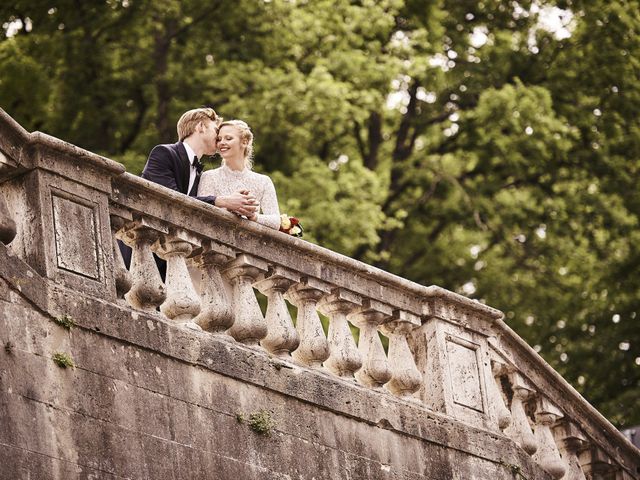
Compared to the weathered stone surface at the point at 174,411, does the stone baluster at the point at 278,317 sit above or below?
above

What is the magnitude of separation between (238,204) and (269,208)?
834mm

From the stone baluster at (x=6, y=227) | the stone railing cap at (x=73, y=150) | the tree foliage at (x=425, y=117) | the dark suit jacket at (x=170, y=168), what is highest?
the tree foliage at (x=425, y=117)

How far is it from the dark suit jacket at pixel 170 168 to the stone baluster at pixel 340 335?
3.69 ft

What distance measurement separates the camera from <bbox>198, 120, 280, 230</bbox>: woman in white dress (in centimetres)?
952

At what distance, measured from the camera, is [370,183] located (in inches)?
788

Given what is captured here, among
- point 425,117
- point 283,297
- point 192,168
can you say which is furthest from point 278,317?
point 425,117

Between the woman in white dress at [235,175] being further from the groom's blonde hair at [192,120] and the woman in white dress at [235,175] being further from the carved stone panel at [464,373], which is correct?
the carved stone panel at [464,373]

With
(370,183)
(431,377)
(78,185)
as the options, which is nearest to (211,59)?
(370,183)

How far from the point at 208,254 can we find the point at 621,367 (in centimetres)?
1235

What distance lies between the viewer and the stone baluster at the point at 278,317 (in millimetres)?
8633

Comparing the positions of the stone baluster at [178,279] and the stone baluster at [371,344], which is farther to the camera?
the stone baluster at [371,344]

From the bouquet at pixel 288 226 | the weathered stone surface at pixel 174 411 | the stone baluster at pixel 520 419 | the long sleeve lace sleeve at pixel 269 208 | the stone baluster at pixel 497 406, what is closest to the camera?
the weathered stone surface at pixel 174 411

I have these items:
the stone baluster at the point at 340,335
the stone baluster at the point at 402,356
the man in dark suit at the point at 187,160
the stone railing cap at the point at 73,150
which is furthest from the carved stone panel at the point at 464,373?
the stone railing cap at the point at 73,150

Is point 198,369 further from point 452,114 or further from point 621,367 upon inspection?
point 452,114
